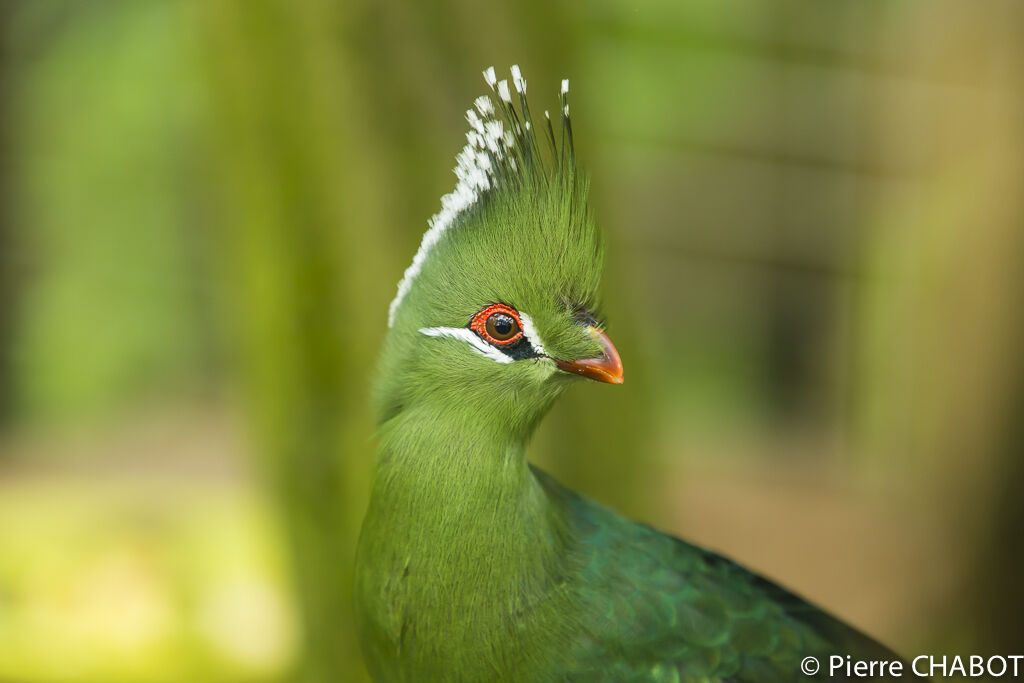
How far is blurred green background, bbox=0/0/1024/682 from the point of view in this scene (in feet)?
7.30

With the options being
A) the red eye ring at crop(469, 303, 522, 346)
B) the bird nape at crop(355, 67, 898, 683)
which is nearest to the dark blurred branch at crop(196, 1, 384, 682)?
the bird nape at crop(355, 67, 898, 683)

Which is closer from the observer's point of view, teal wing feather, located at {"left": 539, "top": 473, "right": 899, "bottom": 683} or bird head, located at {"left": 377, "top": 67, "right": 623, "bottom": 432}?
bird head, located at {"left": 377, "top": 67, "right": 623, "bottom": 432}

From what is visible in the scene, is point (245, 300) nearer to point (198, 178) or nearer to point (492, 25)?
point (492, 25)

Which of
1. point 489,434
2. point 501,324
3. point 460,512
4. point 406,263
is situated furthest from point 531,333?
point 406,263

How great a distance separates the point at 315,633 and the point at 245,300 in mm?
808

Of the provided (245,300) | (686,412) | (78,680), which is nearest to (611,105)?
(686,412)

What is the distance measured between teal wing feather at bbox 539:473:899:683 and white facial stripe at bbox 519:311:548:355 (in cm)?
33

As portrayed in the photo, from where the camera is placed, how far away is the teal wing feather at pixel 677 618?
1493mm

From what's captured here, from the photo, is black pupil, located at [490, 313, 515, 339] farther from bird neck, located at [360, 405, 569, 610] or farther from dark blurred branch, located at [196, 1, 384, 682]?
dark blurred branch, located at [196, 1, 384, 682]

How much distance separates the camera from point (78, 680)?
3336 mm

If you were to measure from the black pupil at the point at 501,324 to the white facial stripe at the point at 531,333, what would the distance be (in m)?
0.01

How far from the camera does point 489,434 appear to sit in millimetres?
1381

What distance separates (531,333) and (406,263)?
2.98ft

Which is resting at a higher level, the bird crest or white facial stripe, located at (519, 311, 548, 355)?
the bird crest
